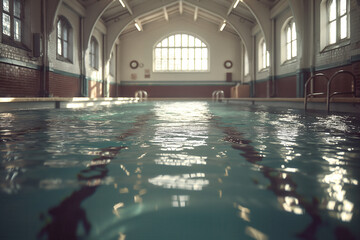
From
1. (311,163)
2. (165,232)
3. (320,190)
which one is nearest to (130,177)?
(165,232)

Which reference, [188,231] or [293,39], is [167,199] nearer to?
[188,231]

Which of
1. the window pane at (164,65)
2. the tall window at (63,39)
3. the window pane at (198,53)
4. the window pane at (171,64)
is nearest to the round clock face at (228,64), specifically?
the window pane at (198,53)

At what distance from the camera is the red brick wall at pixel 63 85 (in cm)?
1079

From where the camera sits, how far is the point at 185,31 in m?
19.9

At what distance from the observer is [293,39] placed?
481 inches

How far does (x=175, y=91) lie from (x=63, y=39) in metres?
9.75

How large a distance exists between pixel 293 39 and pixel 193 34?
901 centimetres

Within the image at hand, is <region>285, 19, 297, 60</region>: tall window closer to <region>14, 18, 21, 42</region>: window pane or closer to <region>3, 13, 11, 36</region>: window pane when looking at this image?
<region>14, 18, 21, 42</region>: window pane

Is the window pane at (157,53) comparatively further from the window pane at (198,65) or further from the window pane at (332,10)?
the window pane at (332,10)

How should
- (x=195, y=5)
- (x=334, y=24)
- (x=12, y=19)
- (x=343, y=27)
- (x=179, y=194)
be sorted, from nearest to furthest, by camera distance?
(x=179, y=194), (x=12, y=19), (x=343, y=27), (x=334, y=24), (x=195, y=5)

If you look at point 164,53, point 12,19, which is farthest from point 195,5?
point 12,19

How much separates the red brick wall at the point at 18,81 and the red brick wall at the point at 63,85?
2.24 feet

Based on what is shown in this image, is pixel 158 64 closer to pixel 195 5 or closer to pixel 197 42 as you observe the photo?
pixel 197 42

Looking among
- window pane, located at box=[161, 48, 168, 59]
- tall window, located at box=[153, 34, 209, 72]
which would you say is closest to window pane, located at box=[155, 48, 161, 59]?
tall window, located at box=[153, 34, 209, 72]
